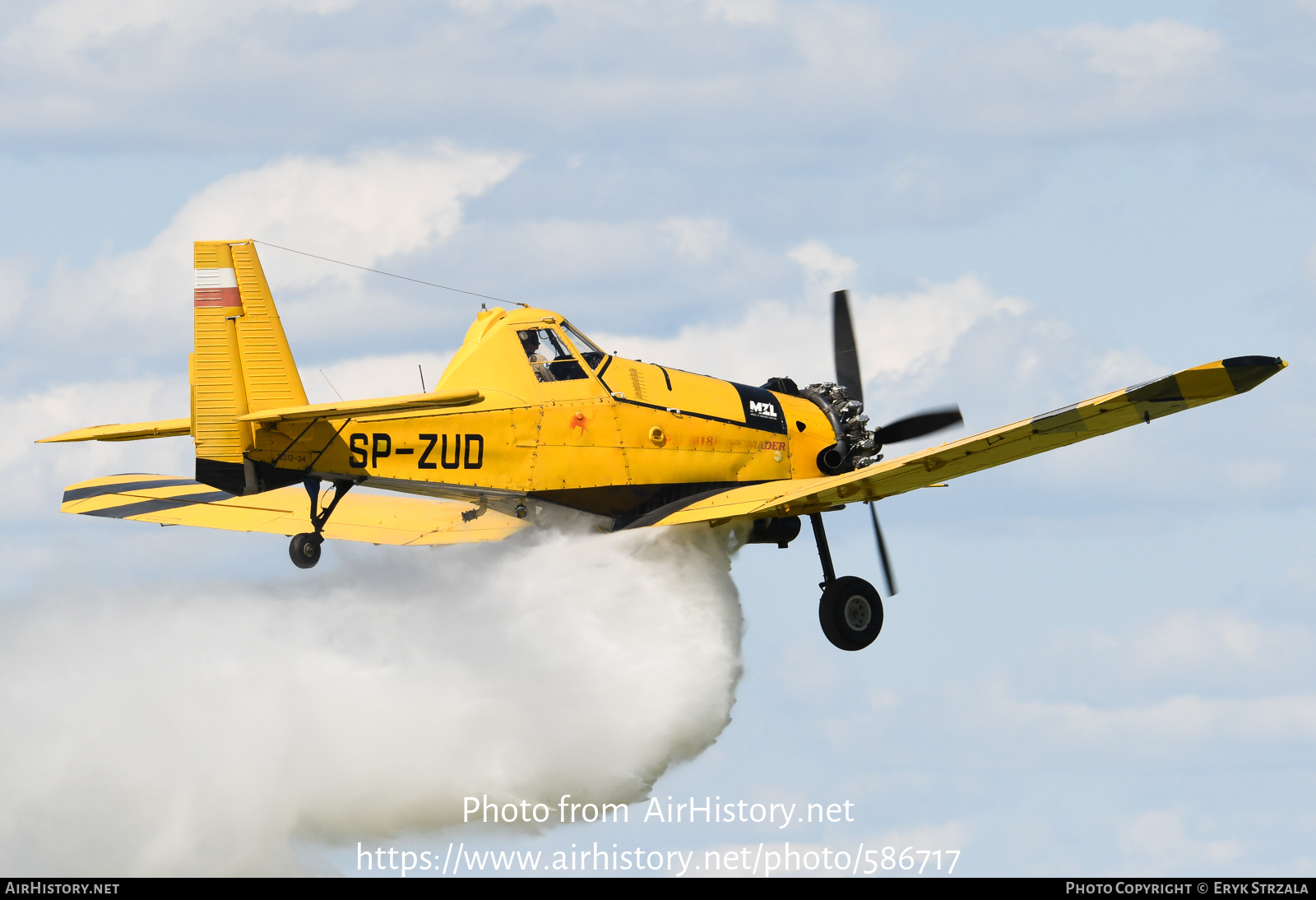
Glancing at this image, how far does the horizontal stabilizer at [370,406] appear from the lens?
1881 centimetres

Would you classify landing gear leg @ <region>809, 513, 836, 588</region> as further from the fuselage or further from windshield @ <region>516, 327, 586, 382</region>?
windshield @ <region>516, 327, 586, 382</region>

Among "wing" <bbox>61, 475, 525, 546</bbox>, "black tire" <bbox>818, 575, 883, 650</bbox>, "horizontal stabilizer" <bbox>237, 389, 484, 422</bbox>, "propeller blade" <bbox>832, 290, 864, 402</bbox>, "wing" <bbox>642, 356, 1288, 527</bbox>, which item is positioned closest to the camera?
"wing" <bbox>642, 356, 1288, 527</bbox>

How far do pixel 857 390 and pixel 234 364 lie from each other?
8.77m

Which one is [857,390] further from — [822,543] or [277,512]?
[277,512]

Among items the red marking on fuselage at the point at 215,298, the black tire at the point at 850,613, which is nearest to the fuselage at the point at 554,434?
the red marking on fuselage at the point at 215,298

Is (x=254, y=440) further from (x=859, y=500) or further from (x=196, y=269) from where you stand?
(x=859, y=500)

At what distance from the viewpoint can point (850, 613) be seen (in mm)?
22203

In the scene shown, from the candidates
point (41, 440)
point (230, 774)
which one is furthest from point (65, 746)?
point (41, 440)

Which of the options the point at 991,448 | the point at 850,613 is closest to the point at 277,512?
the point at 850,613

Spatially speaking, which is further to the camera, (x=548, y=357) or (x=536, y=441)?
(x=548, y=357)

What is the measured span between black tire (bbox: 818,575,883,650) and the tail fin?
630cm

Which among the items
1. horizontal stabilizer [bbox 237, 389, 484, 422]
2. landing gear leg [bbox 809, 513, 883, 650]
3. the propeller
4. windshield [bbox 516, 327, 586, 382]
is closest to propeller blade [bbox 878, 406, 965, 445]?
the propeller

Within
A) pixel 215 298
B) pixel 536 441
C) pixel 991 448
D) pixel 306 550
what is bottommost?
pixel 991 448

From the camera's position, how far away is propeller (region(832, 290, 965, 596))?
80.3ft
